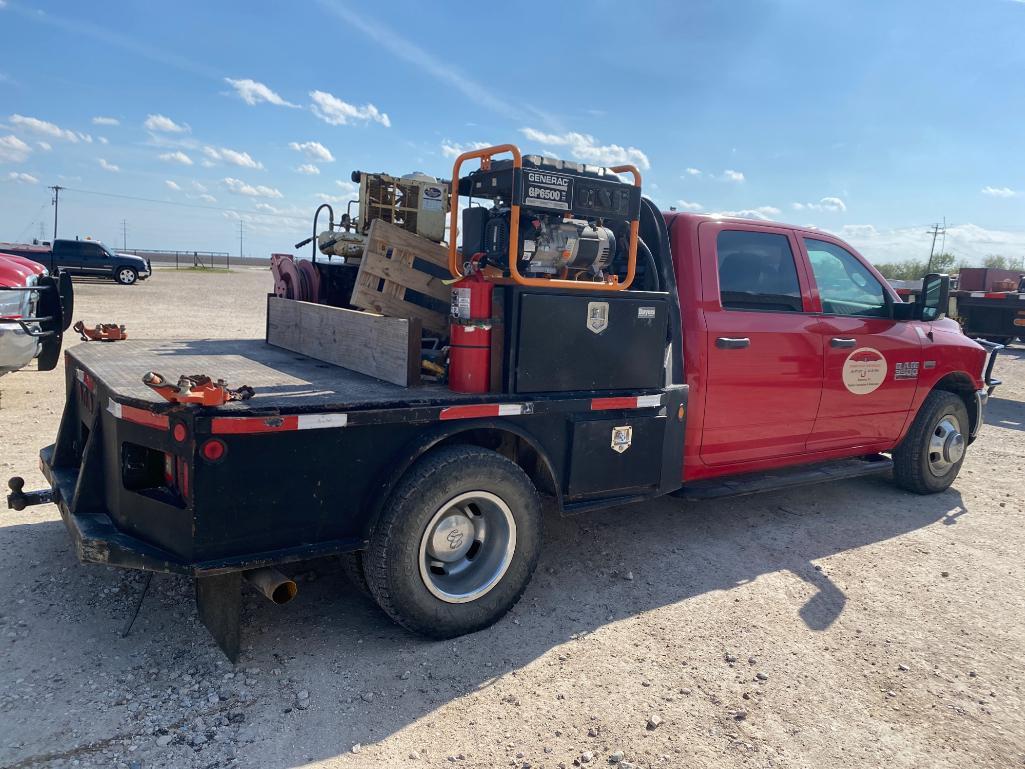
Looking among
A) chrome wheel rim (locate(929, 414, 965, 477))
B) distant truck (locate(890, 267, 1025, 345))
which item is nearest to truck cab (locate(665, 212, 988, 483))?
chrome wheel rim (locate(929, 414, 965, 477))

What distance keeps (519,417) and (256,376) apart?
4.44 feet

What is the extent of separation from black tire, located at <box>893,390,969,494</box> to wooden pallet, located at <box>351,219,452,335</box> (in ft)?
13.1

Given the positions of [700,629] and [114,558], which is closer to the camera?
[114,558]

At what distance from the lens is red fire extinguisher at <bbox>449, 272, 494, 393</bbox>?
355 centimetres

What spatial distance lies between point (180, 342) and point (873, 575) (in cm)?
478

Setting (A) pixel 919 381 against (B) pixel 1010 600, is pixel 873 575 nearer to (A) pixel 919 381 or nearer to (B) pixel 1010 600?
(B) pixel 1010 600

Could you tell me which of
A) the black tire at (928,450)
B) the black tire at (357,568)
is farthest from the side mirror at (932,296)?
the black tire at (357,568)

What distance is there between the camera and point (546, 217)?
3910mm

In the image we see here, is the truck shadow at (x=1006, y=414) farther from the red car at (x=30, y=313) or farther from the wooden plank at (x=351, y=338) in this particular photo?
the red car at (x=30, y=313)

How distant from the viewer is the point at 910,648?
3643mm

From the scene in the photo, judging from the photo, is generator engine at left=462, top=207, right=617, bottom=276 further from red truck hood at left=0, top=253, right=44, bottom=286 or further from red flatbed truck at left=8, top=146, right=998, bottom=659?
red truck hood at left=0, top=253, right=44, bottom=286

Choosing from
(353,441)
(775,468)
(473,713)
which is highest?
(353,441)

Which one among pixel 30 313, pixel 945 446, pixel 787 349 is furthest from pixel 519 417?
pixel 30 313

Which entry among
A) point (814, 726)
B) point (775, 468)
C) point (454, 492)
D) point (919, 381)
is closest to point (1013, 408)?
point (919, 381)
